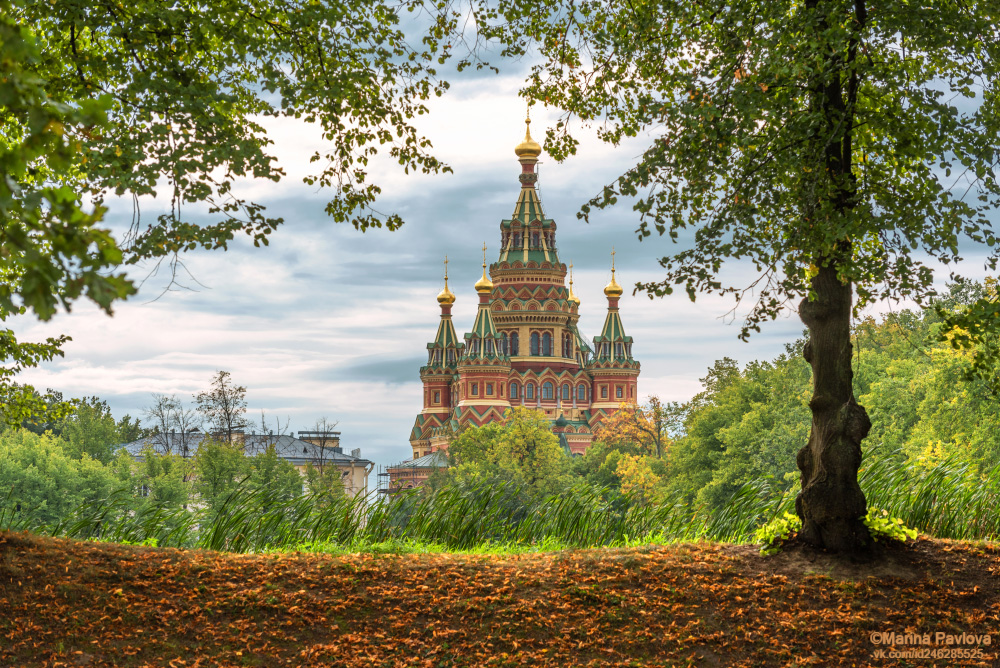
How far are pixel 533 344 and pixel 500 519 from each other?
244 ft

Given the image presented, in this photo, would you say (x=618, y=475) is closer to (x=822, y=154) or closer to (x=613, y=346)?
(x=613, y=346)

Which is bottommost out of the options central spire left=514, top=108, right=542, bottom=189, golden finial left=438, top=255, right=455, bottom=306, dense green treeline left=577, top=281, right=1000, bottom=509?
dense green treeline left=577, top=281, right=1000, bottom=509

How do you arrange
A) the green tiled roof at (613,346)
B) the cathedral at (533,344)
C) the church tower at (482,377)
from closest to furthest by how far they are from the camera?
the church tower at (482,377), the cathedral at (533,344), the green tiled roof at (613,346)

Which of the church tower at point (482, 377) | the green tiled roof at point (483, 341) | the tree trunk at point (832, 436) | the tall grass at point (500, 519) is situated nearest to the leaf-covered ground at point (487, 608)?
the tree trunk at point (832, 436)

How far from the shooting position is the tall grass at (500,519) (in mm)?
9977

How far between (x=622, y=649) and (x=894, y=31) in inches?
212

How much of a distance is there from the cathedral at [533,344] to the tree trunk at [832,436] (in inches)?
2829

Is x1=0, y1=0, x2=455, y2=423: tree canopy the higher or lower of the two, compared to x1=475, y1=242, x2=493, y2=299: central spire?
lower

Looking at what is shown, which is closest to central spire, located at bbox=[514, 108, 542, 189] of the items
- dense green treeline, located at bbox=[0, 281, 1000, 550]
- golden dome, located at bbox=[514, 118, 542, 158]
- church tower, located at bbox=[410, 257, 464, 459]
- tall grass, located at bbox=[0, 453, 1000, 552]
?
golden dome, located at bbox=[514, 118, 542, 158]

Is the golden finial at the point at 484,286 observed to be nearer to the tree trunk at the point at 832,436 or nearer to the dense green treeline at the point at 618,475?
the dense green treeline at the point at 618,475

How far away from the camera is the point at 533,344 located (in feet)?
279

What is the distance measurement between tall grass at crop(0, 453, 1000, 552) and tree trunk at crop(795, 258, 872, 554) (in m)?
1.91

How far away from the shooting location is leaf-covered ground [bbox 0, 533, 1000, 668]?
693 cm

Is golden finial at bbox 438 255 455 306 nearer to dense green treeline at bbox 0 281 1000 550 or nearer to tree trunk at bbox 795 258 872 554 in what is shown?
dense green treeline at bbox 0 281 1000 550
